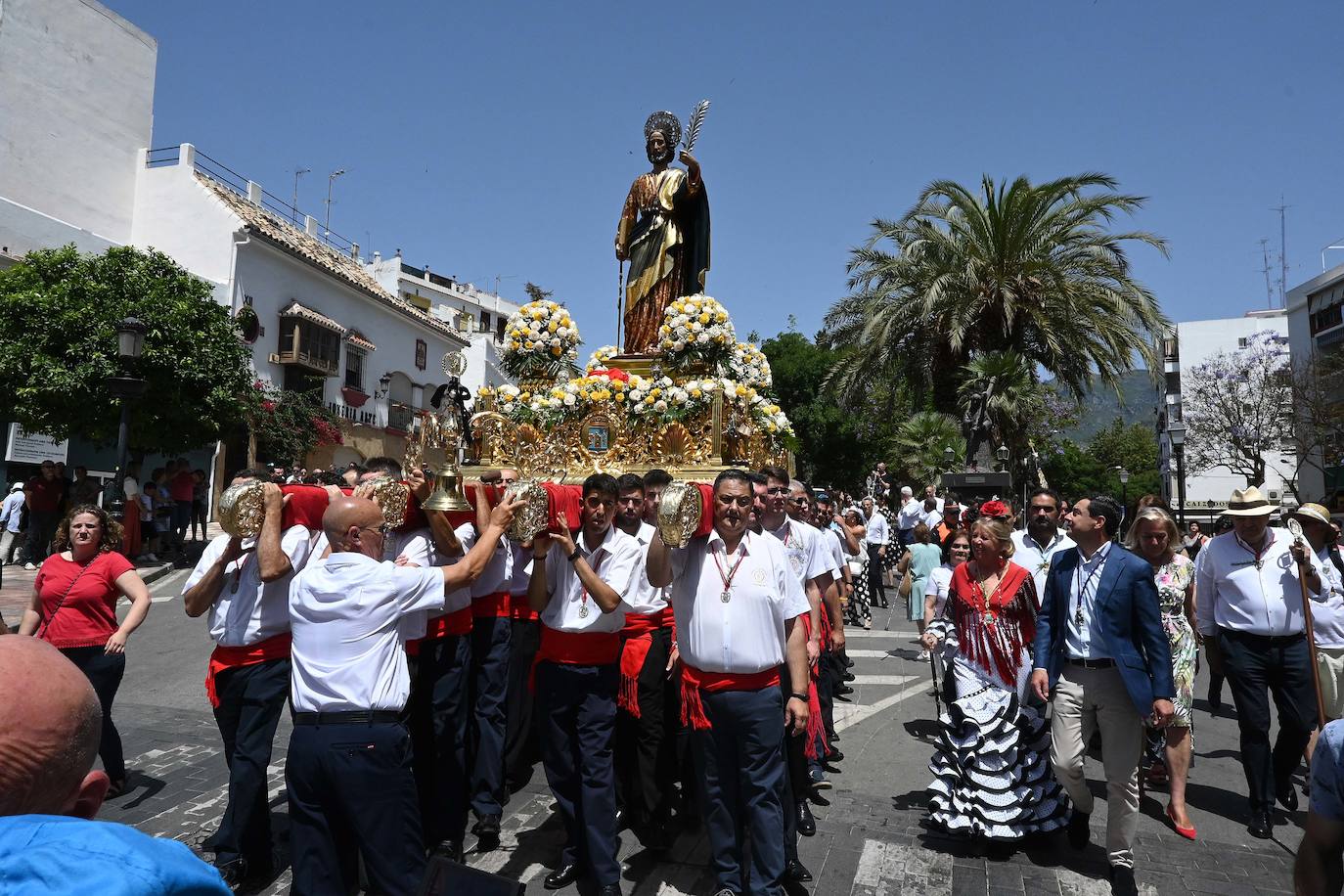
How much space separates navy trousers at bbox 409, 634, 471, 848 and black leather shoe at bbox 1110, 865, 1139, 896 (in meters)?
3.31

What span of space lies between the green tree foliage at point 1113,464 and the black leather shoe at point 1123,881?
5960 cm

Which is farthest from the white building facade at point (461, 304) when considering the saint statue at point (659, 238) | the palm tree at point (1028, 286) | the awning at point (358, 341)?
the saint statue at point (659, 238)

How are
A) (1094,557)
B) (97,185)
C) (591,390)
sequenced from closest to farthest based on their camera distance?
(1094,557)
(591,390)
(97,185)

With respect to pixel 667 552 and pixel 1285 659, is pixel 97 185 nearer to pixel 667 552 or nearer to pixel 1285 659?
pixel 667 552

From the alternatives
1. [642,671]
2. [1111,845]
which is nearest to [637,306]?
[642,671]

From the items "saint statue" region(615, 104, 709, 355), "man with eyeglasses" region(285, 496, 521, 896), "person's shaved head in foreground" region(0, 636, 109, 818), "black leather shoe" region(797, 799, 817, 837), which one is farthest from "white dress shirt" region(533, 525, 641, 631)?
"saint statue" region(615, 104, 709, 355)

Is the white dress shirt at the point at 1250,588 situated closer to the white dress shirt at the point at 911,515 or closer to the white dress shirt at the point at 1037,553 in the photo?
the white dress shirt at the point at 1037,553

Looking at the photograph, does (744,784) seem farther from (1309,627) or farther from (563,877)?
(1309,627)

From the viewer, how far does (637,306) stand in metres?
9.81

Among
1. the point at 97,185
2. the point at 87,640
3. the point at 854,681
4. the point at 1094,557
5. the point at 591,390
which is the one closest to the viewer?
the point at 1094,557

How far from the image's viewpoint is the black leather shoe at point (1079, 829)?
15.6ft

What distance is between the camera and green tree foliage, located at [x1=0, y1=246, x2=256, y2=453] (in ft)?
52.1

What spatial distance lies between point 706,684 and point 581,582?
0.84 m

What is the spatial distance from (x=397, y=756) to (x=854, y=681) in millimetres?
6892
